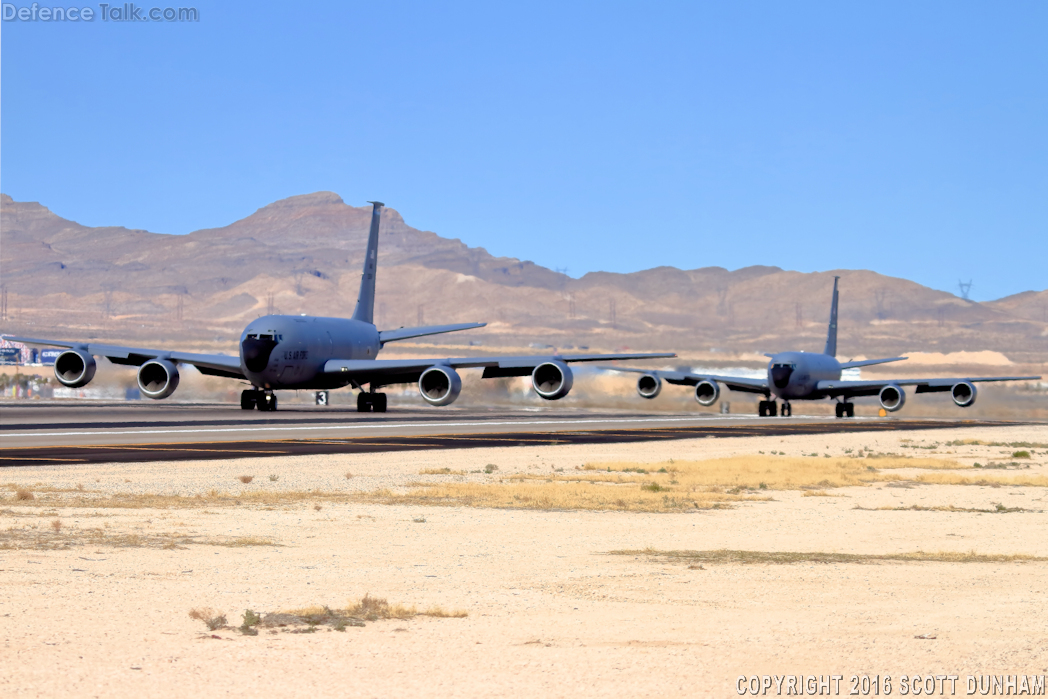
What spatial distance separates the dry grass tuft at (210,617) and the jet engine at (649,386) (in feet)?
219

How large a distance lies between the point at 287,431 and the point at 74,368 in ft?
61.4

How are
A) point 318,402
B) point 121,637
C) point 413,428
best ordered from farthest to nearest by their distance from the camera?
1. point 318,402
2. point 413,428
3. point 121,637

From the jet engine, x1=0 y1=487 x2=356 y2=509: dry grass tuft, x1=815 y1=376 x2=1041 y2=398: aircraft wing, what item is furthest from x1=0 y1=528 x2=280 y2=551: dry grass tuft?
x1=815 y1=376 x2=1041 y2=398: aircraft wing

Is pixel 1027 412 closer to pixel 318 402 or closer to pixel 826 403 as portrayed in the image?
pixel 826 403

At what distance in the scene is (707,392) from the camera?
81438mm

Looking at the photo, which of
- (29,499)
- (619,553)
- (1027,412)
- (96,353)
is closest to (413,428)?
(96,353)

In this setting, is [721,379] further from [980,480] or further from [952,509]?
[952,509]

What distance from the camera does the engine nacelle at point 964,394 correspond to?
77812 millimetres

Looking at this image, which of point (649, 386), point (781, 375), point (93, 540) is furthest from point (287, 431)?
point (781, 375)

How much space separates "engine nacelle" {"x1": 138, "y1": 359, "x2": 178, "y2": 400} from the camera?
57.7m

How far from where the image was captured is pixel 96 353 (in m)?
60.0

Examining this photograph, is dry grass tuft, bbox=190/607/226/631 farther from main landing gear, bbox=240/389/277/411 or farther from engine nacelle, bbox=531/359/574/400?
main landing gear, bbox=240/389/277/411

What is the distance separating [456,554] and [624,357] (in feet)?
143

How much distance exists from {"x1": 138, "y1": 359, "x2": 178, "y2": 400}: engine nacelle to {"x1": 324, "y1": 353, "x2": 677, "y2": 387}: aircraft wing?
758cm
